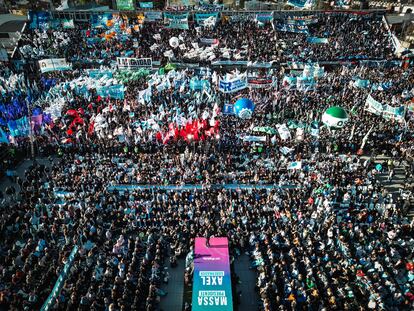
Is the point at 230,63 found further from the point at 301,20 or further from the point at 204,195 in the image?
the point at 204,195

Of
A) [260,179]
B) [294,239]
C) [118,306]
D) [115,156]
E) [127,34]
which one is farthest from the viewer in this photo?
[127,34]

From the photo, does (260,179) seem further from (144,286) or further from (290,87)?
(290,87)

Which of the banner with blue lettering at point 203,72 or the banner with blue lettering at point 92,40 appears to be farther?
the banner with blue lettering at point 92,40

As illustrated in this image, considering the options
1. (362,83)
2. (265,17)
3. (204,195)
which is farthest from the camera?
(265,17)

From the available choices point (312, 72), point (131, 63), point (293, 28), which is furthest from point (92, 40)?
point (312, 72)

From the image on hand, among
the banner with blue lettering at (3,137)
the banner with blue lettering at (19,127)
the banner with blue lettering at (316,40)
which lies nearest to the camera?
the banner with blue lettering at (3,137)

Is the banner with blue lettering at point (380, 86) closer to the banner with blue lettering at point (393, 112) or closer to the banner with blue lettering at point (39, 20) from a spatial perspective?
the banner with blue lettering at point (393, 112)

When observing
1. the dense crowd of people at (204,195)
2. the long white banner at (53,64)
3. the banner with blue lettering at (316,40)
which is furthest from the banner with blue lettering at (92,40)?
the banner with blue lettering at (316,40)

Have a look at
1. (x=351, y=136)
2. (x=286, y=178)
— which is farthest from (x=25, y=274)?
(x=351, y=136)
